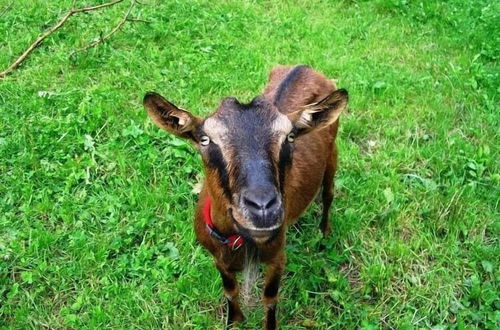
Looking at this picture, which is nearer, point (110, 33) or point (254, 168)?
point (254, 168)

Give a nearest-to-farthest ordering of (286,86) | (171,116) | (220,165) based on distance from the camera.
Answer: (220,165)
(171,116)
(286,86)

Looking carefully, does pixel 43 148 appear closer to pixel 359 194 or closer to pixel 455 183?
pixel 359 194

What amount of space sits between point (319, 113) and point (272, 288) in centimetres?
112

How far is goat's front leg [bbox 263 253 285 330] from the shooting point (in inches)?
134

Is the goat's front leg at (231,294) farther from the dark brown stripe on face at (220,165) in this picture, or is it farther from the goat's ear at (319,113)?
the goat's ear at (319,113)

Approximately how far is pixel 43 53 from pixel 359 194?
356cm

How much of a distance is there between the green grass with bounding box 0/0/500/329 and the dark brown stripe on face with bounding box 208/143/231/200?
4.56ft

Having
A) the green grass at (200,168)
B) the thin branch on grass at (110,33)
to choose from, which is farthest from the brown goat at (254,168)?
the thin branch on grass at (110,33)

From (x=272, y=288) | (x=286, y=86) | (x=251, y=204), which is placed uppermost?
(x=251, y=204)

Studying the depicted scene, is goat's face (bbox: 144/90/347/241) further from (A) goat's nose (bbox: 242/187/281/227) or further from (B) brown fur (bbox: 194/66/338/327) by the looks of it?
(B) brown fur (bbox: 194/66/338/327)

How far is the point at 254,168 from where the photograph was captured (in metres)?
2.61

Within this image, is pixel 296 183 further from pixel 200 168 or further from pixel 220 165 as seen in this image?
pixel 200 168

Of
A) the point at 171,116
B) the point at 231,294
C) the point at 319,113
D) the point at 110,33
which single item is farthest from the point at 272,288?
the point at 110,33

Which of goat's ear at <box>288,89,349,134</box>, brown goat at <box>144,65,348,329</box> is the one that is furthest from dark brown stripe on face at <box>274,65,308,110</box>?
goat's ear at <box>288,89,349,134</box>
